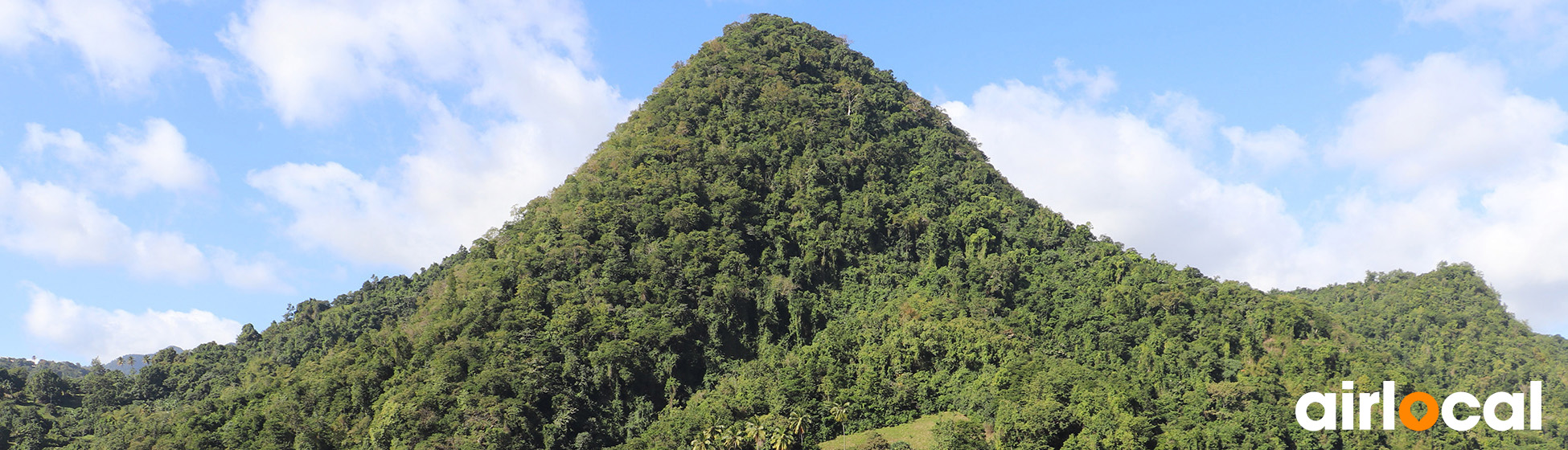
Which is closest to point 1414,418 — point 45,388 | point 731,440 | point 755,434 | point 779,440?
point 779,440

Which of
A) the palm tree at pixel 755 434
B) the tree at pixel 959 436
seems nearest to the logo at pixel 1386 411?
the tree at pixel 959 436

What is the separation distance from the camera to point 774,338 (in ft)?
285

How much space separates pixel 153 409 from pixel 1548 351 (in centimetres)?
14956

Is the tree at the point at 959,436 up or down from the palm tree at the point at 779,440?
up

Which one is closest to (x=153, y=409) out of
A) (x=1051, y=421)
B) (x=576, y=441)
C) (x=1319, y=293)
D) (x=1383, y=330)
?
(x=576, y=441)

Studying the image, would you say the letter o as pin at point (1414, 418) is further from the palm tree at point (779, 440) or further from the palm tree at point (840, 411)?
the palm tree at point (779, 440)

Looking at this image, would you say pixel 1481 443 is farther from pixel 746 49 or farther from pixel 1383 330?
pixel 746 49

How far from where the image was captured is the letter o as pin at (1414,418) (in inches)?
3300

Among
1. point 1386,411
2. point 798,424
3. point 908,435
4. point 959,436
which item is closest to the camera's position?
point 959,436

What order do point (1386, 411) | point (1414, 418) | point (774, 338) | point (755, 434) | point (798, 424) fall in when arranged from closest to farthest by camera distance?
1. point (755, 434)
2. point (798, 424)
3. point (1386, 411)
4. point (1414, 418)
5. point (774, 338)

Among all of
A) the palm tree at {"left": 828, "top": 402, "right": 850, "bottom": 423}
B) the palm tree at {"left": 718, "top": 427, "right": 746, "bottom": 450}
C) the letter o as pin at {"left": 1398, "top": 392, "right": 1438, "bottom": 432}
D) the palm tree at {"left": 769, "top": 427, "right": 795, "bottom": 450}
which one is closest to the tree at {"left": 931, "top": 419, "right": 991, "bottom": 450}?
the palm tree at {"left": 828, "top": 402, "right": 850, "bottom": 423}

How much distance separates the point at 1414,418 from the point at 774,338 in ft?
179

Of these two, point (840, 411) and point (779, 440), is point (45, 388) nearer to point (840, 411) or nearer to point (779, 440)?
point (779, 440)

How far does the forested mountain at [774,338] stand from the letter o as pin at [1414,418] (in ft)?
2.86
